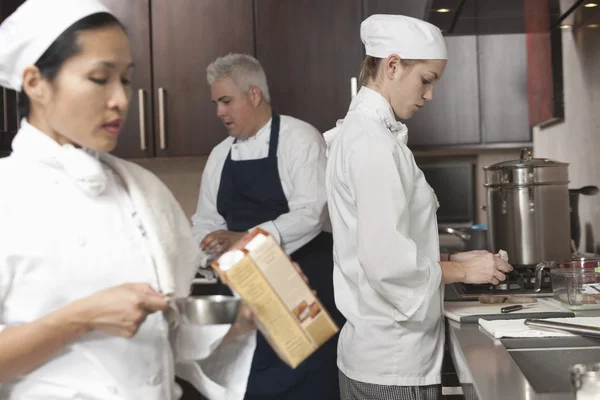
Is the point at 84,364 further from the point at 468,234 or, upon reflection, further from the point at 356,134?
the point at 468,234

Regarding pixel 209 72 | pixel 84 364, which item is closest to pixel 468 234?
pixel 209 72

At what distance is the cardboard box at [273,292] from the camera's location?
1006 millimetres

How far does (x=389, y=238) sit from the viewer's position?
157 centimetres

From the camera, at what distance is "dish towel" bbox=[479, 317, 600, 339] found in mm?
1548

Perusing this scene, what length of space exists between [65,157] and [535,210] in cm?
147

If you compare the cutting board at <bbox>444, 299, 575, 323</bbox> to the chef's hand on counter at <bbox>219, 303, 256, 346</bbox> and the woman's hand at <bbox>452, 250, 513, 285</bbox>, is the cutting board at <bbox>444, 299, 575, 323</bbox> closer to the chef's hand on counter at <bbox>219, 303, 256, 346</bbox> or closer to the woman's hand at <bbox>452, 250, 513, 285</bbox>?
the woman's hand at <bbox>452, 250, 513, 285</bbox>

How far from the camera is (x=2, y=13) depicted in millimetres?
3469

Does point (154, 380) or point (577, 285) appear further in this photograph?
point (577, 285)

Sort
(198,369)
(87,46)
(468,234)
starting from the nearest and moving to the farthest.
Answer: (87,46) → (198,369) → (468,234)

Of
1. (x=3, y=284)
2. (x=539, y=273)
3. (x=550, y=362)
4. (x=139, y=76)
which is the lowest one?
(x=550, y=362)

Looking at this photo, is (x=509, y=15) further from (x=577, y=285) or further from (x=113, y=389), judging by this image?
(x=113, y=389)

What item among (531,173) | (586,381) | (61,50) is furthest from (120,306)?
(531,173)

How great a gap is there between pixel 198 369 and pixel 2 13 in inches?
109

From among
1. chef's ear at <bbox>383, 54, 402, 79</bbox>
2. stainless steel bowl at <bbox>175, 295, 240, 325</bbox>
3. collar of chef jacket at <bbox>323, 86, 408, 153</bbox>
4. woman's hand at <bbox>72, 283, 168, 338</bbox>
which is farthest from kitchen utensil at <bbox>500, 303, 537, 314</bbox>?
woman's hand at <bbox>72, 283, 168, 338</bbox>
